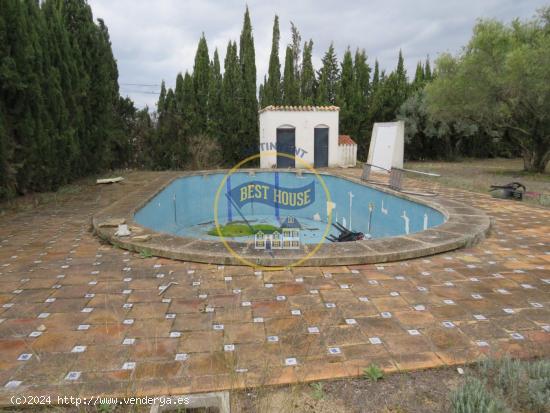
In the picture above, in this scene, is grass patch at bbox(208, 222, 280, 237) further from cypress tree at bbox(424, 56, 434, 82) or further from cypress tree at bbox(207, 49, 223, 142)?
cypress tree at bbox(424, 56, 434, 82)

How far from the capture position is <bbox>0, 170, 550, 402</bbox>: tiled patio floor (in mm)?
2330

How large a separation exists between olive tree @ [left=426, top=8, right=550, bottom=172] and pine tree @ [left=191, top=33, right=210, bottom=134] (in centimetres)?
990

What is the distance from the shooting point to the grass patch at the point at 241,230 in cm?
995

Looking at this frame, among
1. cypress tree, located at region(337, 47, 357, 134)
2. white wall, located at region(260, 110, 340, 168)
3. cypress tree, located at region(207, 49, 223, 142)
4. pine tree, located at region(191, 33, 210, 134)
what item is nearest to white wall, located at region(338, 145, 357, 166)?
white wall, located at region(260, 110, 340, 168)

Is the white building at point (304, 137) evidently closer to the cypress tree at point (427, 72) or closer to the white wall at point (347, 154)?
the white wall at point (347, 154)

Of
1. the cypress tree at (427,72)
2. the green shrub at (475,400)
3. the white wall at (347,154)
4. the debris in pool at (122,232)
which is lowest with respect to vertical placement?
the green shrub at (475,400)

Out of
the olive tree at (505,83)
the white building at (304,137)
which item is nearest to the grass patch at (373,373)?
the olive tree at (505,83)

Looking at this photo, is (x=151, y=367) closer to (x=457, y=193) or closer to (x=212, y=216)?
(x=457, y=193)

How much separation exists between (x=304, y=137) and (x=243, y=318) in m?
13.0

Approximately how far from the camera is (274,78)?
2156cm

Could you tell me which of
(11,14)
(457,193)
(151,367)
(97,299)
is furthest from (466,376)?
(11,14)

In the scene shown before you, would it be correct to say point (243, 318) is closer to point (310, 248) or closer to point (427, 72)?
point (310, 248)

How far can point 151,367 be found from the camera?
2.36 metres

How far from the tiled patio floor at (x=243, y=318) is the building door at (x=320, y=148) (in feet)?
36.4
